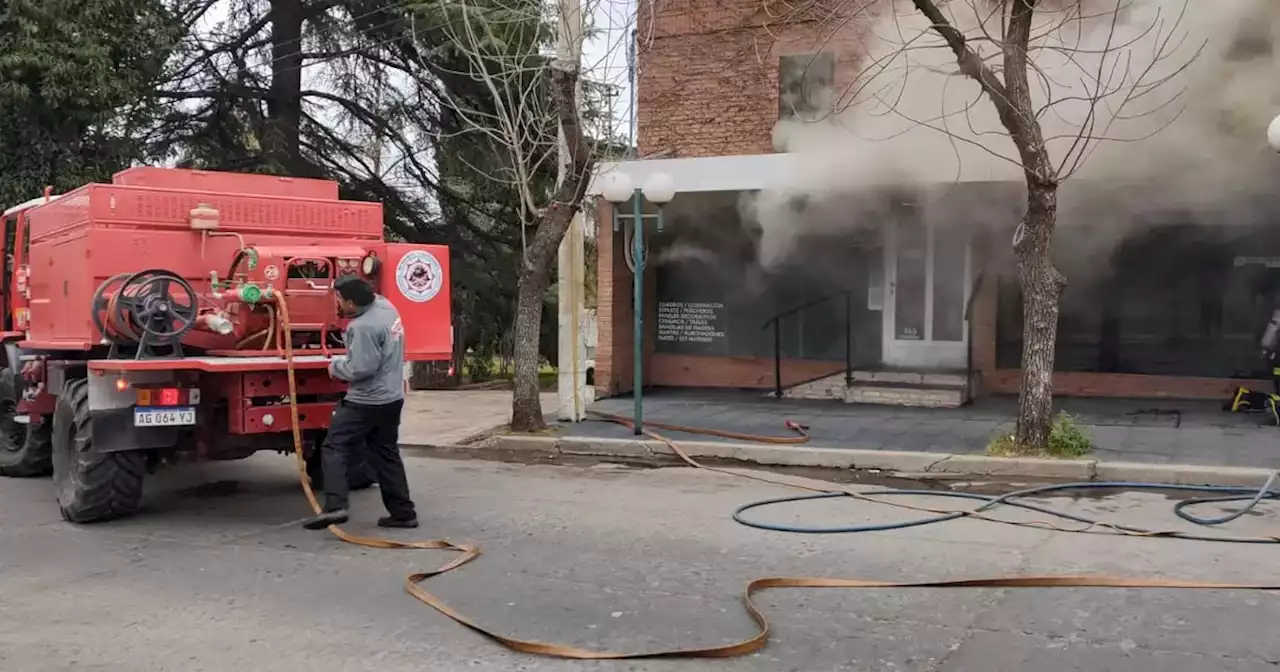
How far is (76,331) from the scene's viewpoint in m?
6.92

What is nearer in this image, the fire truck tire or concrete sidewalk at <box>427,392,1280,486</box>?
the fire truck tire

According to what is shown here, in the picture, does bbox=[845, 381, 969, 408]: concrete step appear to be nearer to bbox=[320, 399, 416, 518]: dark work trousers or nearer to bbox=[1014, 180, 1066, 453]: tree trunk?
bbox=[1014, 180, 1066, 453]: tree trunk

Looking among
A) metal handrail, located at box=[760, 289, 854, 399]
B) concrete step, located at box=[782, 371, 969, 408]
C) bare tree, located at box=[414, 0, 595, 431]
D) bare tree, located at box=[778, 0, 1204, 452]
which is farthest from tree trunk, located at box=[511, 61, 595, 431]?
concrete step, located at box=[782, 371, 969, 408]

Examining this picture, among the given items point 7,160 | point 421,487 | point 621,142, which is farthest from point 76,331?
point 7,160

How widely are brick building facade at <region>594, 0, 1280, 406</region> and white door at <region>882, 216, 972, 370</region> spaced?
26mm

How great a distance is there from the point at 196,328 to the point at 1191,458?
798 centimetres

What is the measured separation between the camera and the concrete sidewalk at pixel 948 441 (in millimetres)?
8469

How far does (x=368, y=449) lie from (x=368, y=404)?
18.2 inches

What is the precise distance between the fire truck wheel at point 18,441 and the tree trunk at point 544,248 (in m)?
4.49

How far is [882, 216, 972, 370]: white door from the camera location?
43.9 ft

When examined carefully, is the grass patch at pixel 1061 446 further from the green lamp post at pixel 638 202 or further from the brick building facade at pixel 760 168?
the brick building facade at pixel 760 168

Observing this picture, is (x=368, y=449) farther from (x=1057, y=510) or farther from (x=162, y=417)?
(x=1057, y=510)

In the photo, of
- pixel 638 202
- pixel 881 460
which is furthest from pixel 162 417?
pixel 881 460

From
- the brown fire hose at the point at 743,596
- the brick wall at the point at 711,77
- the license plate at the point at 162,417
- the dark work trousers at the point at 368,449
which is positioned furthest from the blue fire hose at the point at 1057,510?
the brick wall at the point at 711,77
